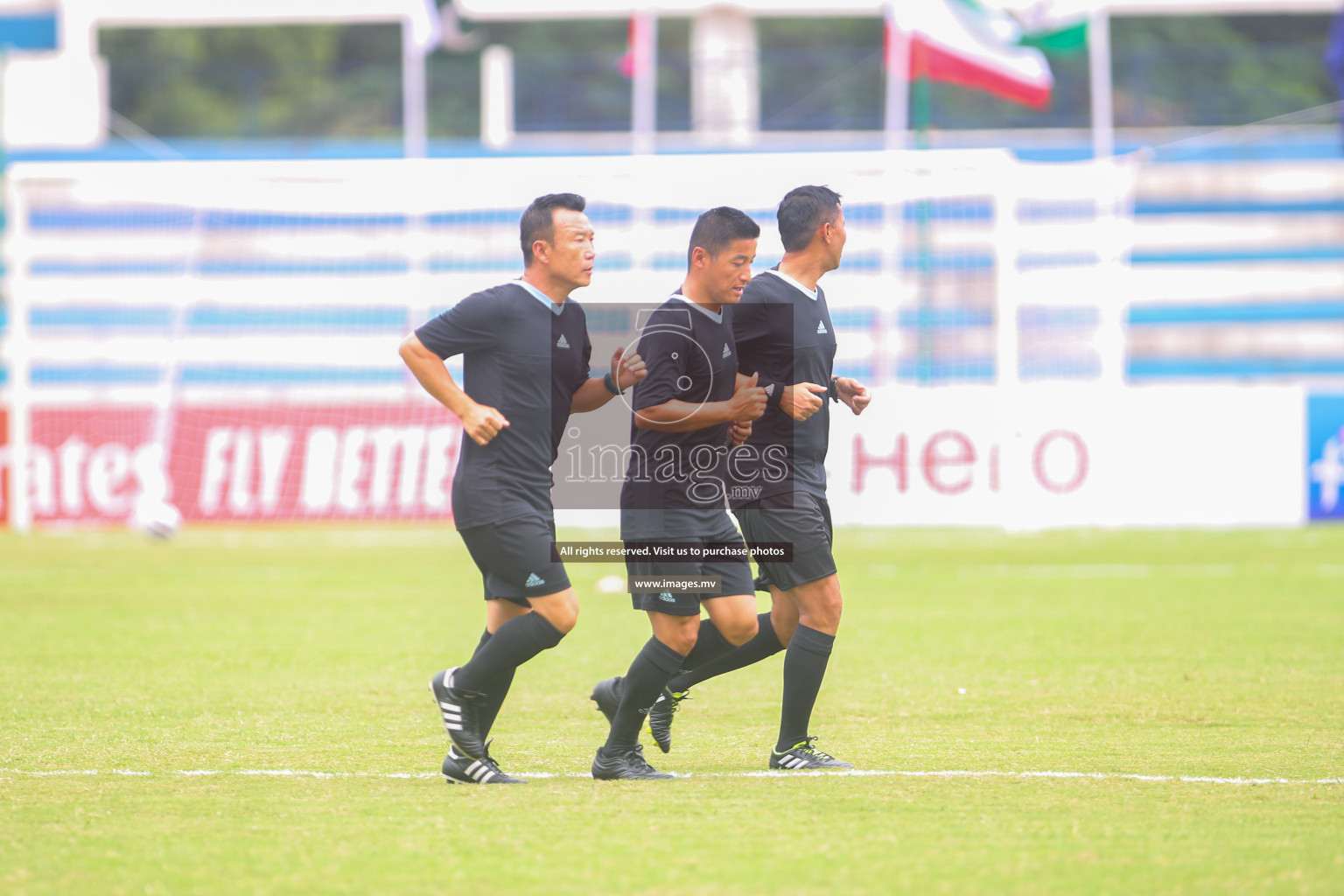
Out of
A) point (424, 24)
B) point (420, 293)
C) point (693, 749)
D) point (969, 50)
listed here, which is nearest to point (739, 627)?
point (693, 749)

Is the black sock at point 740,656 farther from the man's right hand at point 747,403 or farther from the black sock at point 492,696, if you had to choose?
the man's right hand at point 747,403

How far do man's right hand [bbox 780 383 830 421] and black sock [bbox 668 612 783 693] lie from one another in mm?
964

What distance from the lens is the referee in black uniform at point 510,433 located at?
5.62m

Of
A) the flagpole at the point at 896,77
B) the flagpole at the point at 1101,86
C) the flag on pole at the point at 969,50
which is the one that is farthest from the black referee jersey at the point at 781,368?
the flagpole at the point at 1101,86

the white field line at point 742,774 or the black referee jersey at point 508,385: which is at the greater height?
the black referee jersey at point 508,385

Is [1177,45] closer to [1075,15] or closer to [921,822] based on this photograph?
[1075,15]

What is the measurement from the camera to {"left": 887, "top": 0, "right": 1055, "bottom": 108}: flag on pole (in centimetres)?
2272

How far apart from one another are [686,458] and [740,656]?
111cm

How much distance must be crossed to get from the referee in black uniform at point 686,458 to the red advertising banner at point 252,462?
12.4 meters

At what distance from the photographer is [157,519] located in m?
17.3

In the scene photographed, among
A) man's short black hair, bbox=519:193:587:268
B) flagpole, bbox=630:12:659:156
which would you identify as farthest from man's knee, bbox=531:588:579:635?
flagpole, bbox=630:12:659:156

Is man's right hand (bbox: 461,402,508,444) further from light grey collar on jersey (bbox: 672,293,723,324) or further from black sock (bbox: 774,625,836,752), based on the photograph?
black sock (bbox: 774,625,836,752)

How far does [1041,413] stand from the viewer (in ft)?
57.4

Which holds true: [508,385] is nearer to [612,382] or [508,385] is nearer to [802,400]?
[612,382]
